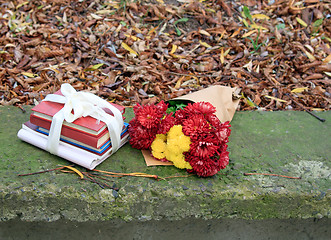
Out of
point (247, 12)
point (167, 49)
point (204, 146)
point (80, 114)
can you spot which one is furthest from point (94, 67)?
point (247, 12)

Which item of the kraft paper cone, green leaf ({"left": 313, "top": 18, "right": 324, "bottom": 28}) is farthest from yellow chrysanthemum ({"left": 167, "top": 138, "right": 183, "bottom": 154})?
green leaf ({"left": 313, "top": 18, "right": 324, "bottom": 28})

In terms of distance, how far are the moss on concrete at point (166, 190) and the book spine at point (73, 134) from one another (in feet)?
0.49

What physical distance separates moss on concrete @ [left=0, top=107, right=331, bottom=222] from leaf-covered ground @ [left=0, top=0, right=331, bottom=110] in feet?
2.28

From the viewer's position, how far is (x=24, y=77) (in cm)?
257

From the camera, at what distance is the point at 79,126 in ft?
5.48

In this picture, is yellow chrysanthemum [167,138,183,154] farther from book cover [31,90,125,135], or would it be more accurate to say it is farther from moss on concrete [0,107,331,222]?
book cover [31,90,125,135]

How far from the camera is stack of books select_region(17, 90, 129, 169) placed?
1.65 meters

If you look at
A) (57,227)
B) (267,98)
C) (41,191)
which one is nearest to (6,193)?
(41,191)

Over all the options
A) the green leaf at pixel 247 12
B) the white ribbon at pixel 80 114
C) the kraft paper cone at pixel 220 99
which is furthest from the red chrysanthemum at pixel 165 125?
the green leaf at pixel 247 12

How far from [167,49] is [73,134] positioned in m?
1.39

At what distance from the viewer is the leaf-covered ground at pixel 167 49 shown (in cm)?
254

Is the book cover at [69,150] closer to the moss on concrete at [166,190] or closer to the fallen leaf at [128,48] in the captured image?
the moss on concrete at [166,190]

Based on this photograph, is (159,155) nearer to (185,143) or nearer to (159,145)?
(159,145)

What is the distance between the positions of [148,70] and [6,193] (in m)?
1.41
